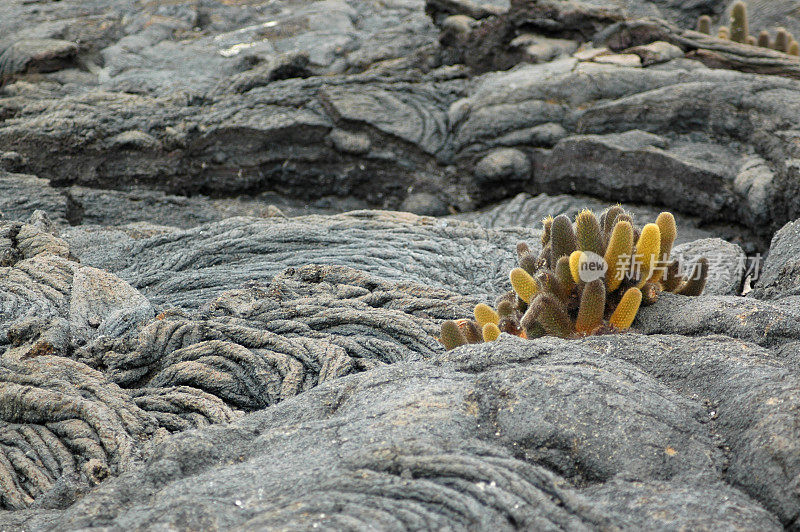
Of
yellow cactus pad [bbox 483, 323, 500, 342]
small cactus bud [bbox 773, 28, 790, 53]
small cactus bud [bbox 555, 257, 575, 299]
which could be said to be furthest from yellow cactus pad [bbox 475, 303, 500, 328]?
small cactus bud [bbox 773, 28, 790, 53]

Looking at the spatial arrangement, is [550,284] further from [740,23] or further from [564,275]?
[740,23]

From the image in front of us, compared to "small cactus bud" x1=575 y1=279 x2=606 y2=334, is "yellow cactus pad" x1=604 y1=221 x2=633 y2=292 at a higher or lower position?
higher

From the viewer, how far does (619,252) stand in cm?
441

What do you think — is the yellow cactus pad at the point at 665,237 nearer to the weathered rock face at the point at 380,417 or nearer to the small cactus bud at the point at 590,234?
the weathered rock face at the point at 380,417

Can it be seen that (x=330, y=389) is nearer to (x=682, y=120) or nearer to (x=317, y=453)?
(x=317, y=453)

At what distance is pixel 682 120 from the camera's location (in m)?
11.5

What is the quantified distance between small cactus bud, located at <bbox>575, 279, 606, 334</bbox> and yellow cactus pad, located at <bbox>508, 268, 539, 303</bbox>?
0.37 meters

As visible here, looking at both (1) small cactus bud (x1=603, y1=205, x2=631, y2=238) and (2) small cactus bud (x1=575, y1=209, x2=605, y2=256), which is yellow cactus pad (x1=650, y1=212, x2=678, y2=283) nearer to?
(1) small cactus bud (x1=603, y1=205, x2=631, y2=238)

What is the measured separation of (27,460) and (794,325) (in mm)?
4267

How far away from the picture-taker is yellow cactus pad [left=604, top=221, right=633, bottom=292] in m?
4.36

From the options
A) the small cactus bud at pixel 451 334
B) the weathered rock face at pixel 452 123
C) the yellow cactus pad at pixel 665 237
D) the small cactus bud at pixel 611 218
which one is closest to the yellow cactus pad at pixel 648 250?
the yellow cactus pad at pixel 665 237

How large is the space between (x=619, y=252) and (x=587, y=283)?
13.4 inches

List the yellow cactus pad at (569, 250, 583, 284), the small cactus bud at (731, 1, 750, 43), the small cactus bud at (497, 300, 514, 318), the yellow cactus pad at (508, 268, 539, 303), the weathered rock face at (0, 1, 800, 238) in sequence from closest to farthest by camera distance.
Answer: the yellow cactus pad at (569, 250, 583, 284), the yellow cactus pad at (508, 268, 539, 303), the small cactus bud at (497, 300, 514, 318), the weathered rock face at (0, 1, 800, 238), the small cactus bud at (731, 1, 750, 43)

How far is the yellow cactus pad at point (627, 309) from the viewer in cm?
422
